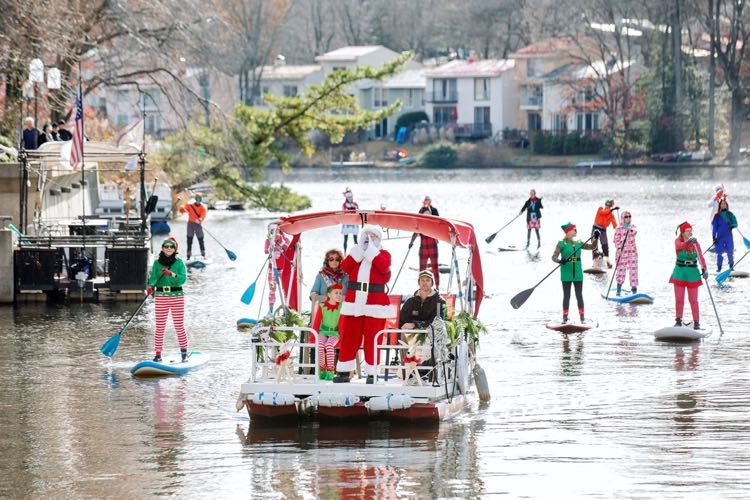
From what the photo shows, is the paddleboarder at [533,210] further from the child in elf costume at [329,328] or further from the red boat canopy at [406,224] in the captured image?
the child in elf costume at [329,328]

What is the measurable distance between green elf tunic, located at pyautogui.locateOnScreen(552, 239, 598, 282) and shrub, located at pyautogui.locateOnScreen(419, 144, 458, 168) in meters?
87.1

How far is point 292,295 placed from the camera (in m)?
19.5

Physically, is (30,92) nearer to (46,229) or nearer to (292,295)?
(46,229)

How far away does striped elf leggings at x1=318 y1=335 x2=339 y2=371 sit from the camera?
1767cm

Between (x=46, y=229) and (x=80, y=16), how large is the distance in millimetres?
11804

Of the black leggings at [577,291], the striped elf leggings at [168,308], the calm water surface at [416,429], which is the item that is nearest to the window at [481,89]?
the calm water surface at [416,429]

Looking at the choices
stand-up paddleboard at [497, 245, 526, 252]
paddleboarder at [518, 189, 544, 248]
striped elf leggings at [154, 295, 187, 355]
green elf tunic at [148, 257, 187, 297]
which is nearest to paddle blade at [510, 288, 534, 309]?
striped elf leggings at [154, 295, 187, 355]

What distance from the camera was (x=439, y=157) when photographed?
11244 cm

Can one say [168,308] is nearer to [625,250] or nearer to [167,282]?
[167,282]

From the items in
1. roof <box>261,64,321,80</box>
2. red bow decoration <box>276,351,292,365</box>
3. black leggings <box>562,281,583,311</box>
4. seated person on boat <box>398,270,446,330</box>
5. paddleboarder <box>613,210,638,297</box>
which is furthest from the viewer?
roof <box>261,64,321,80</box>

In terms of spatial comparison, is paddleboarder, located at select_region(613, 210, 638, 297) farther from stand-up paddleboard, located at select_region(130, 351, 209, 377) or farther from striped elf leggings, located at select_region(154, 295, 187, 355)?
striped elf leggings, located at select_region(154, 295, 187, 355)

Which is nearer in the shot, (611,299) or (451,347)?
(451,347)

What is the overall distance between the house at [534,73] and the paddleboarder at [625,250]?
9067 cm

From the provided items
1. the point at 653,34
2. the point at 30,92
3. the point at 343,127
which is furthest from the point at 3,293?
the point at 653,34
